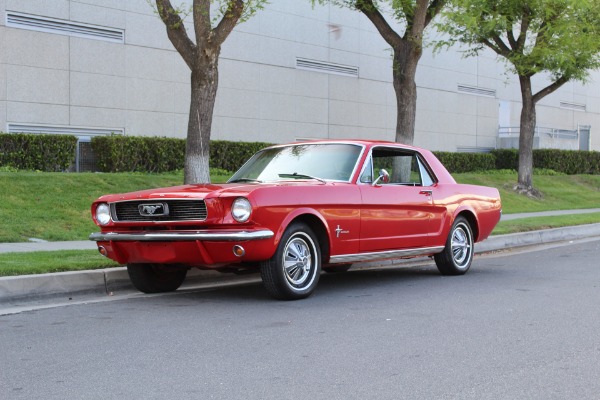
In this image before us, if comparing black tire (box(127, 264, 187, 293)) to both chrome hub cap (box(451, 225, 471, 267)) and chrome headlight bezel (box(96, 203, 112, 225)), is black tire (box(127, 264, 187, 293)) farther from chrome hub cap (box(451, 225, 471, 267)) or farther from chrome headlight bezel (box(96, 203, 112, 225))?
chrome hub cap (box(451, 225, 471, 267))

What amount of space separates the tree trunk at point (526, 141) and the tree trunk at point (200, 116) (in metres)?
17.2

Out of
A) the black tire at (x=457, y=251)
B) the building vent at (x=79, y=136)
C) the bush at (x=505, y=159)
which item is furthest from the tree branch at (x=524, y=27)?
the black tire at (x=457, y=251)

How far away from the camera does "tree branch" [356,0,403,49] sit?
63.8 feet

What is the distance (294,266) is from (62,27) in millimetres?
15242

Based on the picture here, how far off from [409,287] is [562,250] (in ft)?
19.0

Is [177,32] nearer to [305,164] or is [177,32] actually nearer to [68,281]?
[305,164]

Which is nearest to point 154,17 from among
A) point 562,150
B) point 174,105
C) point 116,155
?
point 174,105

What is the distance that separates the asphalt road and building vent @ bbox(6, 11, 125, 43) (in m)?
13.7

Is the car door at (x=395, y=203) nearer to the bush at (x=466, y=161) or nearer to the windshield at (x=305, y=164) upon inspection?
the windshield at (x=305, y=164)

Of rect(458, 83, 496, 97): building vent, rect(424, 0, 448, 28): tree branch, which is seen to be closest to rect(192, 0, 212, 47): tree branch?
rect(424, 0, 448, 28): tree branch

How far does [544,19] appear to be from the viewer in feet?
82.7

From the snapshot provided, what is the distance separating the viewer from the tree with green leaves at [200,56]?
1227 cm

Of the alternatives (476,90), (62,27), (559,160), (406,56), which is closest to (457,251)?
(406,56)

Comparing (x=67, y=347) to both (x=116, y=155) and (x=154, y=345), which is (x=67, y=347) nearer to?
(x=154, y=345)
